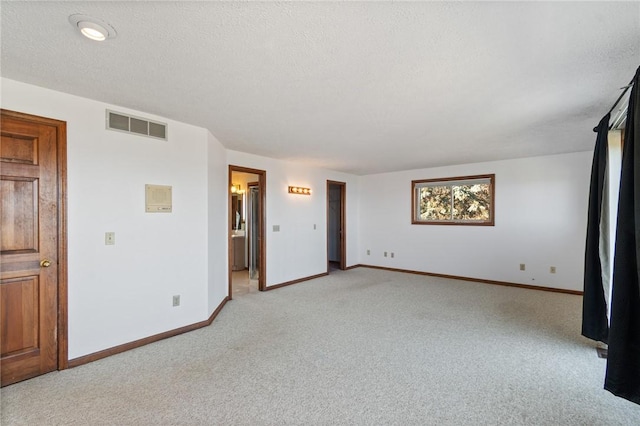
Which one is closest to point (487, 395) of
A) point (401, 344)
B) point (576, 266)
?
point (401, 344)

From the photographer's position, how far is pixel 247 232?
651 cm

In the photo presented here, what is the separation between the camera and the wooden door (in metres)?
2.26

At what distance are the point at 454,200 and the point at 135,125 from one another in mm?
5612

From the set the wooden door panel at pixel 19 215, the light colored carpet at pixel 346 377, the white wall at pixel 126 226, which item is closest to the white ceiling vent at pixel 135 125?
the white wall at pixel 126 226

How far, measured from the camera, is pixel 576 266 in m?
4.75

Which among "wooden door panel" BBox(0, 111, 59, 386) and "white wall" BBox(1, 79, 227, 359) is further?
"white wall" BBox(1, 79, 227, 359)

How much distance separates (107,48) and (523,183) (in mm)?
6036

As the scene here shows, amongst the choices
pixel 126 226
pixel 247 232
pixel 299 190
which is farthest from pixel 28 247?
pixel 247 232

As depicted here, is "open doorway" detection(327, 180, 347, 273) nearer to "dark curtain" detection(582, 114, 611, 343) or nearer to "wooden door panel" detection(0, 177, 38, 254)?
"dark curtain" detection(582, 114, 611, 343)

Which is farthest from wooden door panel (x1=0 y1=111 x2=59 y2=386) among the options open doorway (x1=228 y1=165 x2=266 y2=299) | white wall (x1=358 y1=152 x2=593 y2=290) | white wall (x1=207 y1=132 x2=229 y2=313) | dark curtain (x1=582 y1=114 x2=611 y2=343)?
white wall (x1=358 y1=152 x2=593 y2=290)

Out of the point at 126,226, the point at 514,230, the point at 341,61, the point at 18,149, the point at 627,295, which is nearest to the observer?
the point at 627,295

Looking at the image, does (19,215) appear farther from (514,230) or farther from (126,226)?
(514,230)

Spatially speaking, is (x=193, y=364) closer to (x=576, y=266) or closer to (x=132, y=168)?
(x=132, y=168)

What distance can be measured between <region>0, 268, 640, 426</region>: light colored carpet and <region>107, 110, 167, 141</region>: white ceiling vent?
2150 mm
